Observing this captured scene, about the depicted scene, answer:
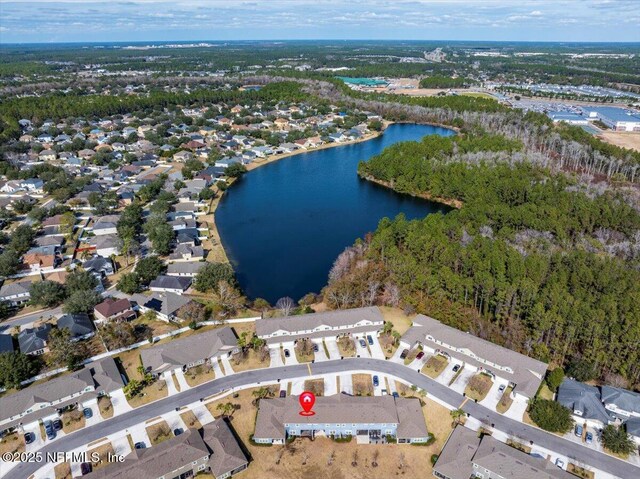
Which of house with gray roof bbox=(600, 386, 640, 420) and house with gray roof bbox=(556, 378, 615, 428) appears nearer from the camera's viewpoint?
house with gray roof bbox=(556, 378, 615, 428)

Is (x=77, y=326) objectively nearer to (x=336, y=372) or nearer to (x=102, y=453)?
(x=102, y=453)

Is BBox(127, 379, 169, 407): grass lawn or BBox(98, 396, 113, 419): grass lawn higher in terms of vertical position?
BBox(127, 379, 169, 407): grass lawn

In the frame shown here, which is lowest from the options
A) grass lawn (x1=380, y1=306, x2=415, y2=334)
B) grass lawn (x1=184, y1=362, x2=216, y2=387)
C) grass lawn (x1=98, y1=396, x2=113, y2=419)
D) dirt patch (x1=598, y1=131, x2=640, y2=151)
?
grass lawn (x1=98, y1=396, x2=113, y2=419)

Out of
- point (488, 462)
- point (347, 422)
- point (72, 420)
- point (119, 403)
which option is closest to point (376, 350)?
point (347, 422)

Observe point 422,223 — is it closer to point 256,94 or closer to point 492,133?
point 492,133

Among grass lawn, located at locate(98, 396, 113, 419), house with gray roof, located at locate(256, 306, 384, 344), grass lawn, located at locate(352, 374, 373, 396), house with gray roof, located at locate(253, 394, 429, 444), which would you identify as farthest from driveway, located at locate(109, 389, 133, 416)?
grass lawn, located at locate(352, 374, 373, 396)

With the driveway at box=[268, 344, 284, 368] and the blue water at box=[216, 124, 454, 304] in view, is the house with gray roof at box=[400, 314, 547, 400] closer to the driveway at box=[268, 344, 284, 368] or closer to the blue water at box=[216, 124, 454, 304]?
the driveway at box=[268, 344, 284, 368]

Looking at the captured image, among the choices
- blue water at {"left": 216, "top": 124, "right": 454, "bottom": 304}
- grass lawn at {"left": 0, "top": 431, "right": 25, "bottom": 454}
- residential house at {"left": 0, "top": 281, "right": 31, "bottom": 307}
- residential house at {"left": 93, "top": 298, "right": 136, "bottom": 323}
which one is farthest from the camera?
blue water at {"left": 216, "top": 124, "right": 454, "bottom": 304}

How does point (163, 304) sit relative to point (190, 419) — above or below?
above

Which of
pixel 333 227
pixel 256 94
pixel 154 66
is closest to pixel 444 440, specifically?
pixel 333 227
